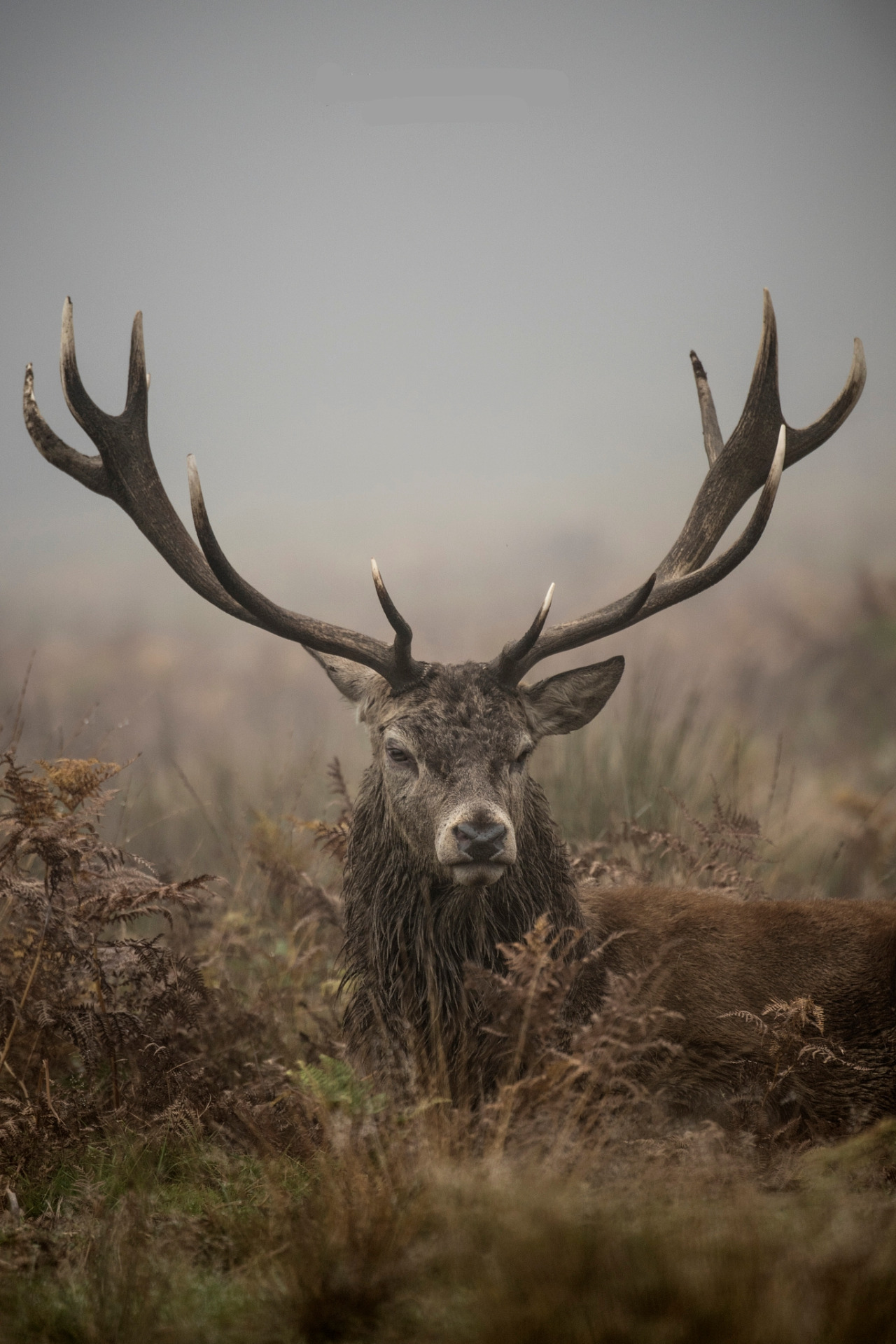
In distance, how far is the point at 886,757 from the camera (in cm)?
1011

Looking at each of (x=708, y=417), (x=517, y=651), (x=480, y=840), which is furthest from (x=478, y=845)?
(x=708, y=417)

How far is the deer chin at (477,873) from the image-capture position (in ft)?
10.8

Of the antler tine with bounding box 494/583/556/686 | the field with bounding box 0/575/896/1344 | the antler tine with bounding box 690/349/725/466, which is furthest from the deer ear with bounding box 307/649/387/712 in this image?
the antler tine with bounding box 690/349/725/466

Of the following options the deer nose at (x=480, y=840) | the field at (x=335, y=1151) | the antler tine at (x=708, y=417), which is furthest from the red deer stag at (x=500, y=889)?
the antler tine at (x=708, y=417)

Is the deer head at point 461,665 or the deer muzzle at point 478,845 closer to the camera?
the deer muzzle at point 478,845

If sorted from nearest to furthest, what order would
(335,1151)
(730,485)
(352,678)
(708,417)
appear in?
(335,1151)
(352,678)
(730,485)
(708,417)

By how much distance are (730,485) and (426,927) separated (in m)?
2.50

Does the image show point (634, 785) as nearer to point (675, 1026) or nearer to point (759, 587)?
point (675, 1026)

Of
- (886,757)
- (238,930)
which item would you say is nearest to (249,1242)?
(238,930)

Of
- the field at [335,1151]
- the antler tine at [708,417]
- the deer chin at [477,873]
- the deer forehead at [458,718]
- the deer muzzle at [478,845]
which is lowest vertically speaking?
the field at [335,1151]

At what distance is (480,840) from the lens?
128 inches

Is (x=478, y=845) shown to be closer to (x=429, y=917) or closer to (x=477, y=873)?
(x=477, y=873)

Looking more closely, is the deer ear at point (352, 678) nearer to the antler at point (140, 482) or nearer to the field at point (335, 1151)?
the antler at point (140, 482)

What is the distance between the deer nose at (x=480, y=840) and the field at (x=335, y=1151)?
34cm
